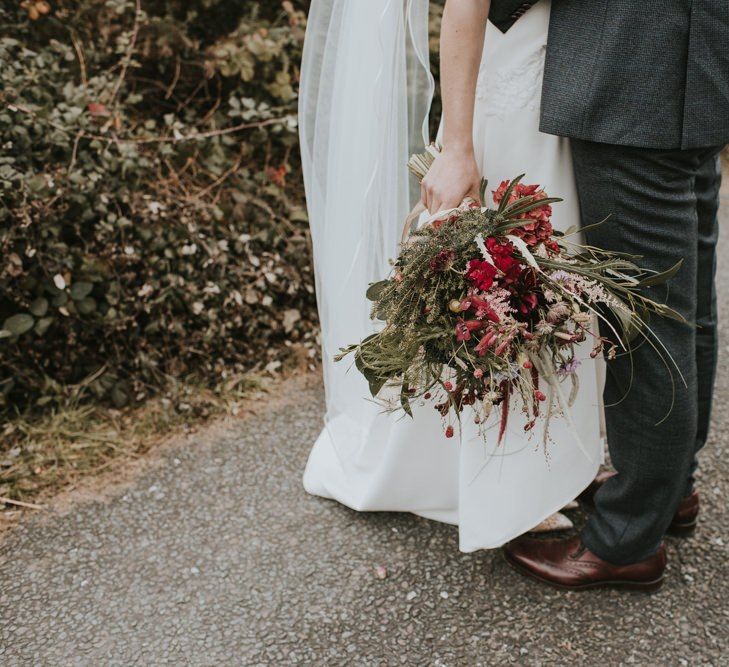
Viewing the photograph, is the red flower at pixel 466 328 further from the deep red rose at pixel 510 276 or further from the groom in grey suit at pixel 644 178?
the groom in grey suit at pixel 644 178

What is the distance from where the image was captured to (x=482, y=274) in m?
1.34

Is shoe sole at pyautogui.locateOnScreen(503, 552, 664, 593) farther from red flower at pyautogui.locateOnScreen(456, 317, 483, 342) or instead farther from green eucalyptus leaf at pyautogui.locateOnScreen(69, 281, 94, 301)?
green eucalyptus leaf at pyautogui.locateOnScreen(69, 281, 94, 301)

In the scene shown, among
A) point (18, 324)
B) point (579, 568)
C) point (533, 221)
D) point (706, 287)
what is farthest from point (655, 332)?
point (18, 324)

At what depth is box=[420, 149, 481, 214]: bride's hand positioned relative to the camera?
1582mm

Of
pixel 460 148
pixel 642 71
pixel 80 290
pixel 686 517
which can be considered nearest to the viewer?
pixel 642 71

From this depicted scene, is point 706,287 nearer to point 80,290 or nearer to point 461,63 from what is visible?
point 461,63

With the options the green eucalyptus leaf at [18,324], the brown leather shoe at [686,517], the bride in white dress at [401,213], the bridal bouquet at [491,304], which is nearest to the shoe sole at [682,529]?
the brown leather shoe at [686,517]

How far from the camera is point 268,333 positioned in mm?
2957

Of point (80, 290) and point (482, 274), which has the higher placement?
point (482, 274)

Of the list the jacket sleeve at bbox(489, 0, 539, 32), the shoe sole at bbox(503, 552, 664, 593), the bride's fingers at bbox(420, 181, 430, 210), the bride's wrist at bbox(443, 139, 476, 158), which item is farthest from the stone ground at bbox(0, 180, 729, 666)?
the jacket sleeve at bbox(489, 0, 539, 32)

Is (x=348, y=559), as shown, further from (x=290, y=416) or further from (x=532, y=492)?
(x=290, y=416)

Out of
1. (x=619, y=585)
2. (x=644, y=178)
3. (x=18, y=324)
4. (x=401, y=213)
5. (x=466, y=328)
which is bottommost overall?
(x=619, y=585)

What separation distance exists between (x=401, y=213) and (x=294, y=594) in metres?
1.01

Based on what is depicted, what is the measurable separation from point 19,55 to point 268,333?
1305 millimetres
